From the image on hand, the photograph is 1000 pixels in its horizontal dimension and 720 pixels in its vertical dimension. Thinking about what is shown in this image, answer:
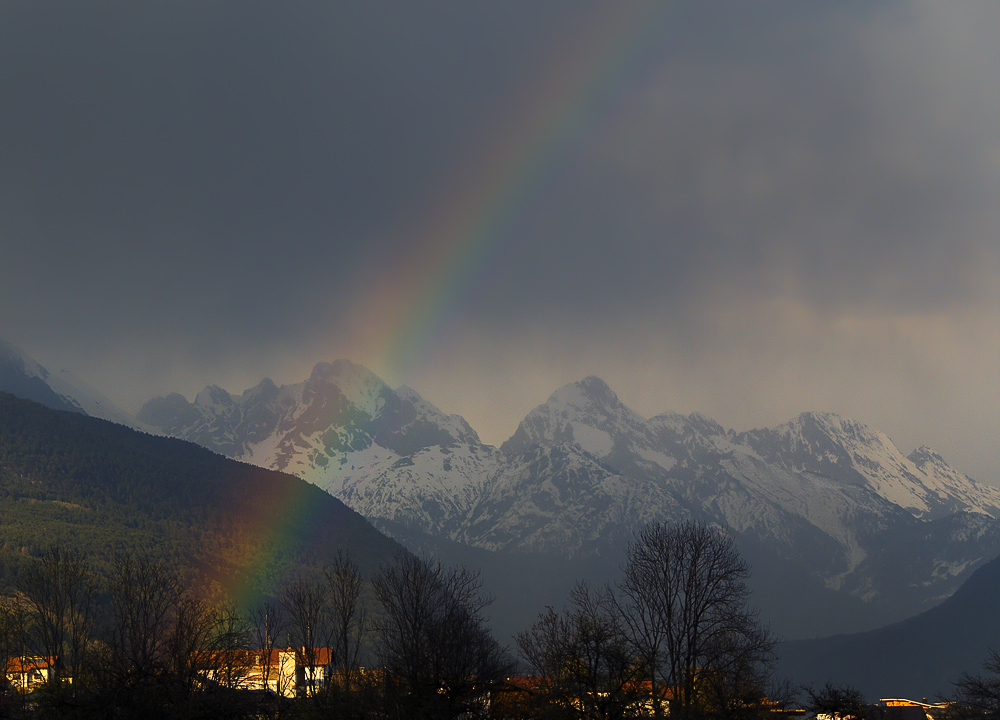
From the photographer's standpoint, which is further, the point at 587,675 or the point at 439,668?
the point at 439,668

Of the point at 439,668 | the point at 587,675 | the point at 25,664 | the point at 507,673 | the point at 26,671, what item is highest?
the point at 25,664

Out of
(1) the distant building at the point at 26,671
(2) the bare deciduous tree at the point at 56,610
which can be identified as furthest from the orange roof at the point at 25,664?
(2) the bare deciduous tree at the point at 56,610

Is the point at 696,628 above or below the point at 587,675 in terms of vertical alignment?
above

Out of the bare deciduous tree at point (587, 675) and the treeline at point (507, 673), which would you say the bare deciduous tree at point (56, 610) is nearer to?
the treeline at point (507, 673)

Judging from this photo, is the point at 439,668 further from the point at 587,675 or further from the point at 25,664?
the point at 25,664

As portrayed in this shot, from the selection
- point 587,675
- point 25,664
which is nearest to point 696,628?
point 587,675

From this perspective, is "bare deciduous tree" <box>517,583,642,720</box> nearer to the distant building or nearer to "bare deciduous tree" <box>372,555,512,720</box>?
"bare deciduous tree" <box>372,555,512,720</box>

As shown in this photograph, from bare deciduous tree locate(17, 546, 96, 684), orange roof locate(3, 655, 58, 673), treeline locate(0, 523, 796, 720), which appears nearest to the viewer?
treeline locate(0, 523, 796, 720)

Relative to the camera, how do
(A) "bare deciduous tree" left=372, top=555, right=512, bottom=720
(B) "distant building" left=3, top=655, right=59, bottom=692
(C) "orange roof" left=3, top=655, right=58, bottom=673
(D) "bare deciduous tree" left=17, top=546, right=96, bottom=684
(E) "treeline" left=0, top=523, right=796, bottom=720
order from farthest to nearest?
(C) "orange roof" left=3, top=655, right=58, bottom=673 → (D) "bare deciduous tree" left=17, top=546, right=96, bottom=684 → (B) "distant building" left=3, top=655, right=59, bottom=692 → (A) "bare deciduous tree" left=372, top=555, right=512, bottom=720 → (E) "treeline" left=0, top=523, right=796, bottom=720

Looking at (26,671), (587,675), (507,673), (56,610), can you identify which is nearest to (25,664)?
(26,671)

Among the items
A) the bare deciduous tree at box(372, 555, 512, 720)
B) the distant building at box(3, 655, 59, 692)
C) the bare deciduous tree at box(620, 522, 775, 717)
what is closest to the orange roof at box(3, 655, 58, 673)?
the distant building at box(3, 655, 59, 692)

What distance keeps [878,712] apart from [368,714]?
65.9 meters

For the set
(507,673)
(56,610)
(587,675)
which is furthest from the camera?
(56,610)

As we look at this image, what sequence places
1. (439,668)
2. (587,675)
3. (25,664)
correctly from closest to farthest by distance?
(587,675) → (439,668) → (25,664)
